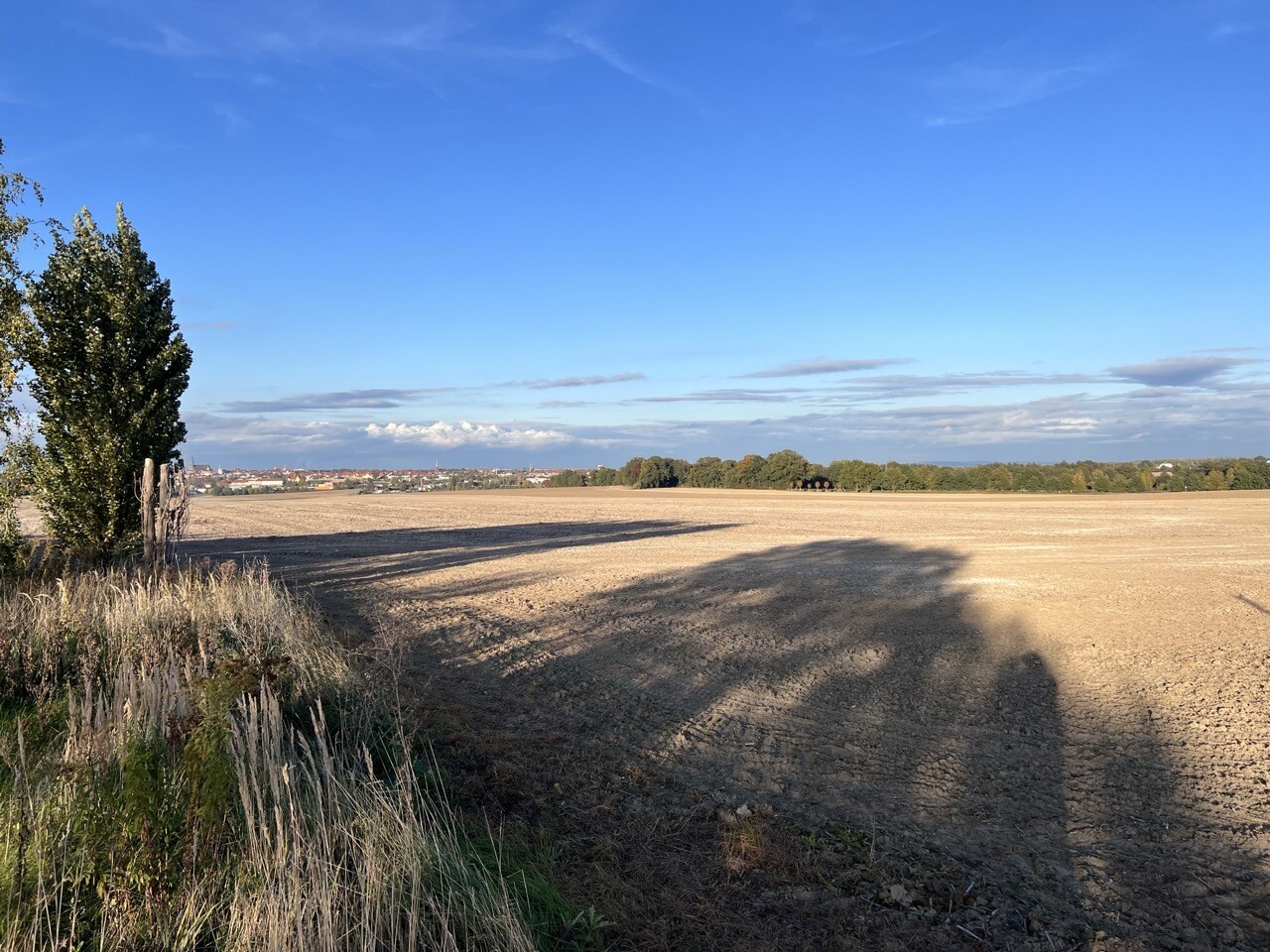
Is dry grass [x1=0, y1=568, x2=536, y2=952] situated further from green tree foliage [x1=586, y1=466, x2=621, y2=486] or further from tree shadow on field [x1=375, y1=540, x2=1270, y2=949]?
green tree foliage [x1=586, y1=466, x2=621, y2=486]

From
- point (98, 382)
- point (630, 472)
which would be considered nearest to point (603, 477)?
point (630, 472)

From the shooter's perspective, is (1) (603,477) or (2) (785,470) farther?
(1) (603,477)

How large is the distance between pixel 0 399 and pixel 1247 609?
19.5 metres

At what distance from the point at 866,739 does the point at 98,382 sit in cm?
1324

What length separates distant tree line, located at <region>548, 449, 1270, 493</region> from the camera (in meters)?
60.9

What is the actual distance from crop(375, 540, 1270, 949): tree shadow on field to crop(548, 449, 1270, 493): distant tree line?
2258 inches

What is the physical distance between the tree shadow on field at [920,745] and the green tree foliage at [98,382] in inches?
272

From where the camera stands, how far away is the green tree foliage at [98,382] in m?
13.1

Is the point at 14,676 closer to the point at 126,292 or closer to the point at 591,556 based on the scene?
the point at 126,292

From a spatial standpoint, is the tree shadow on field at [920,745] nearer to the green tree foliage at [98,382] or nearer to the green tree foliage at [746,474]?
the green tree foliage at [98,382]

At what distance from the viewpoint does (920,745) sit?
7008mm

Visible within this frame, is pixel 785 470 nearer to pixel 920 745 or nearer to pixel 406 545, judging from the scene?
pixel 406 545

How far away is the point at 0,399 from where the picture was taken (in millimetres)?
11383

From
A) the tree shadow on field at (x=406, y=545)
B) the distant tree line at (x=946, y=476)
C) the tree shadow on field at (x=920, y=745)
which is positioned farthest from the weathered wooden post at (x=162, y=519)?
the distant tree line at (x=946, y=476)
